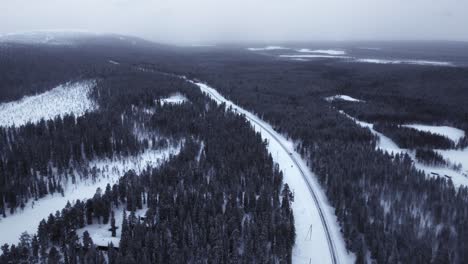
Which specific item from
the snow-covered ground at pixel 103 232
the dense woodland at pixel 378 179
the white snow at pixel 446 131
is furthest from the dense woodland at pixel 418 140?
the snow-covered ground at pixel 103 232

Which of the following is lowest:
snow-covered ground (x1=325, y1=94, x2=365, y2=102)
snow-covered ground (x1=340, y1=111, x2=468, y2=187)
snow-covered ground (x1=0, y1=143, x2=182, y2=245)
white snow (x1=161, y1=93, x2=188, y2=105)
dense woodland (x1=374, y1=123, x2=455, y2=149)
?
snow-covered ground (x1=0, y1=143, x2=182, y2=245)

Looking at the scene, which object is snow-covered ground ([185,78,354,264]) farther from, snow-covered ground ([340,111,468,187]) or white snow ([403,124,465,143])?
white snow ([403,124,465,143])

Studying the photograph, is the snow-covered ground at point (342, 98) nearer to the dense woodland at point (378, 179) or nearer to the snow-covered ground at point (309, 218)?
the dense woodland at point (378, 179)

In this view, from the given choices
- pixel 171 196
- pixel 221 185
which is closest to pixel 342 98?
pixel 221 185

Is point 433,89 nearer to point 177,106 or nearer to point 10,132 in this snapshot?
point 177,106

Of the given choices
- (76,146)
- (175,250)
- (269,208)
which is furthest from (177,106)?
(175,250)

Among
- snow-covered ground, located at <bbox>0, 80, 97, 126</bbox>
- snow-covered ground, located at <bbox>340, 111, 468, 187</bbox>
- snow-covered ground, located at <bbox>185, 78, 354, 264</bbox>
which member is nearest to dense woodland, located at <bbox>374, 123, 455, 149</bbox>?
snow-covered ground, located at <bbox>340, 111, 468, 187</bbox>
